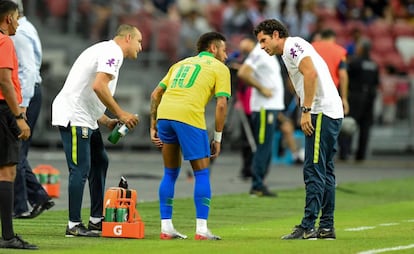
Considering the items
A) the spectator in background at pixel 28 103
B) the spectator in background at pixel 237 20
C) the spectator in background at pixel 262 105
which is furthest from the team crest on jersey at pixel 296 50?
the spectator in background at pixel 237 20

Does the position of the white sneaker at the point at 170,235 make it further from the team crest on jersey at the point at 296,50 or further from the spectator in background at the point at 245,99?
the spectator in background at the point at 245,99

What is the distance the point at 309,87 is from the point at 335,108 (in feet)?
1.40

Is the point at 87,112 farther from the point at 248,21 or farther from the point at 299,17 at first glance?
the point at 299,17

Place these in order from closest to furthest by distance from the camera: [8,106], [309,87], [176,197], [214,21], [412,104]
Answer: [8,106]
[309,87]
[176,197]
[412,104]
[214,21]

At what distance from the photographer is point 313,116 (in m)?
12.6

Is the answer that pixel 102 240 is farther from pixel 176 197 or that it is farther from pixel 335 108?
pixel 176 197

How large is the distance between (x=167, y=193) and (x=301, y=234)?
1386 mm

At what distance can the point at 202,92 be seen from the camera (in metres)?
12.5

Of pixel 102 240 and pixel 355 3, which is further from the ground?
pixel 355 3

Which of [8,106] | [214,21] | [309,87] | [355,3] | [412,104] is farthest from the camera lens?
[355,3]

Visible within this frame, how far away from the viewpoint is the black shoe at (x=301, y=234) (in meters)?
12.5

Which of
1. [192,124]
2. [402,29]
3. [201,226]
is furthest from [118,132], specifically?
[402,29]

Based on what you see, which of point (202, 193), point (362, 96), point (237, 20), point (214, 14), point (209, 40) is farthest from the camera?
point (214, 14)

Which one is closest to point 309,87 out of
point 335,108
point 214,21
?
point 335,108
